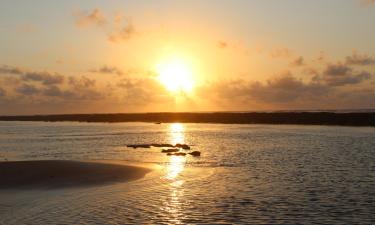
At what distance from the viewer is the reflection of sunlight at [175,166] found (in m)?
36.9

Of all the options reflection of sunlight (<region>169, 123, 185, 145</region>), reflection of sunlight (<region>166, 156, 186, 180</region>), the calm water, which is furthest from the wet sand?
reflection of sunlight (<region>169, 123, 185, 145</region>)

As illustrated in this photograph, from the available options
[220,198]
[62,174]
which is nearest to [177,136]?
[62,174]

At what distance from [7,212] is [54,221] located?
142 inches

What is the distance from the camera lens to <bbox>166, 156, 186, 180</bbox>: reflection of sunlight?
3691cm

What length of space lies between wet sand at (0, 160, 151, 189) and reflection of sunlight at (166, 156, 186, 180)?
219cm

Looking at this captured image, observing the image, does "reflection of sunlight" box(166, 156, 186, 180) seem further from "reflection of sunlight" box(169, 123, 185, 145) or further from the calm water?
"reflection of sunlight" box(169, 123, 185, 145)

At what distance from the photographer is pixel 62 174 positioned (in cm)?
3669

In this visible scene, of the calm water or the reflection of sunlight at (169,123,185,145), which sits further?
the reflection of sunlight at (169,123,185,145)

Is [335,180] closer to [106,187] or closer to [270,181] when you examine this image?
[270,181]

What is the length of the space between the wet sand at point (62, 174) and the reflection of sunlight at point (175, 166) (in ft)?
7.19

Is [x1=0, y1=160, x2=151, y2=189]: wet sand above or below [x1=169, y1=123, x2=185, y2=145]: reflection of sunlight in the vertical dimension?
below

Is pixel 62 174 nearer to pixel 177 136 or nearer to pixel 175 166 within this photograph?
pixel 175 166

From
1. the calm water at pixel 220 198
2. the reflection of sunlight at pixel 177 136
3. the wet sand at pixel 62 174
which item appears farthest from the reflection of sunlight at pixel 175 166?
the reflection of sunlight at pixel 177 136

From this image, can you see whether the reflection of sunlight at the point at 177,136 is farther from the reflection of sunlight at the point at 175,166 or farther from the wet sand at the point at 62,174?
the wet sand at the point at 62,174
